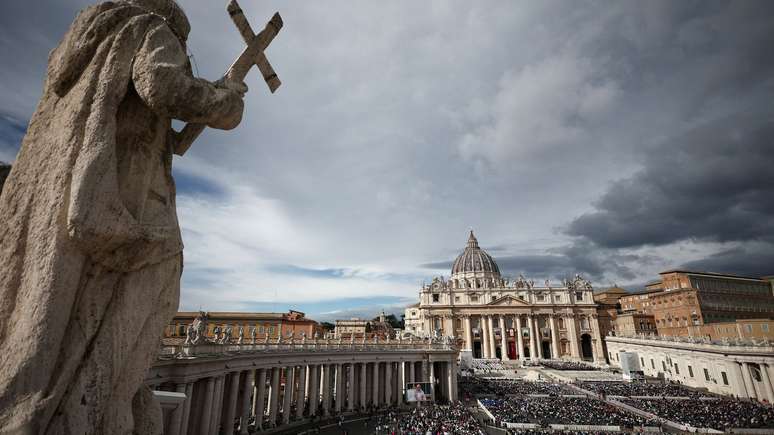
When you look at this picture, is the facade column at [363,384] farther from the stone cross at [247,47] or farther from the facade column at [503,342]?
the facade column at [503,342]

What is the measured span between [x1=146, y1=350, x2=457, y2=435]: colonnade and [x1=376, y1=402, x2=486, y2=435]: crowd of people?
195 inches

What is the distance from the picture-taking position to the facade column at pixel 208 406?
2153 cm

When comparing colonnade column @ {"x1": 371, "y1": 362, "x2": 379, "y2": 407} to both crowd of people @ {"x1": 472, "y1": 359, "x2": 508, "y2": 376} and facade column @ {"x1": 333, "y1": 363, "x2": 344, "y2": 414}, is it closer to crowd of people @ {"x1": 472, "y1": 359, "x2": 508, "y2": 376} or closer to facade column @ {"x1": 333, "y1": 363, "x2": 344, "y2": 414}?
facade column @ {"x1": 333, "y1": 363, "x2": 344, "y2": 414}

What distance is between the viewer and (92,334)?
333 cm

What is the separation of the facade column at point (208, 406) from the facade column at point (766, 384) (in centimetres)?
5331

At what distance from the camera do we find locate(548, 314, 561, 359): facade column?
93.4m

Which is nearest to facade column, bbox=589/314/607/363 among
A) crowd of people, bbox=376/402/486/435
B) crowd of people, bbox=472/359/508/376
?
crowd of people, bbox=472/359/508/376

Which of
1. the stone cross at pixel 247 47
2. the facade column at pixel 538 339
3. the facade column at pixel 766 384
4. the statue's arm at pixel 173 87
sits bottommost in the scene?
the facade column at pixel 766 384

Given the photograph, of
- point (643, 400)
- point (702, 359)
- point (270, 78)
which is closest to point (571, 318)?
point (702, 359)

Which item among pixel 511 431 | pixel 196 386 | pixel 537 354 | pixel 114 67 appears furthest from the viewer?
pixel 537 354

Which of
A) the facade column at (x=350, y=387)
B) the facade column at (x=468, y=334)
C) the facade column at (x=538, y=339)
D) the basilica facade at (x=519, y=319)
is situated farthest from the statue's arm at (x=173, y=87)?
the facade column at (x=538, y=339)

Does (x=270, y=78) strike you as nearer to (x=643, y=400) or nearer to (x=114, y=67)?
(x=114, y=67)

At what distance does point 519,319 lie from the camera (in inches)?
3767

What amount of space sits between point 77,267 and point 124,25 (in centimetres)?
238
